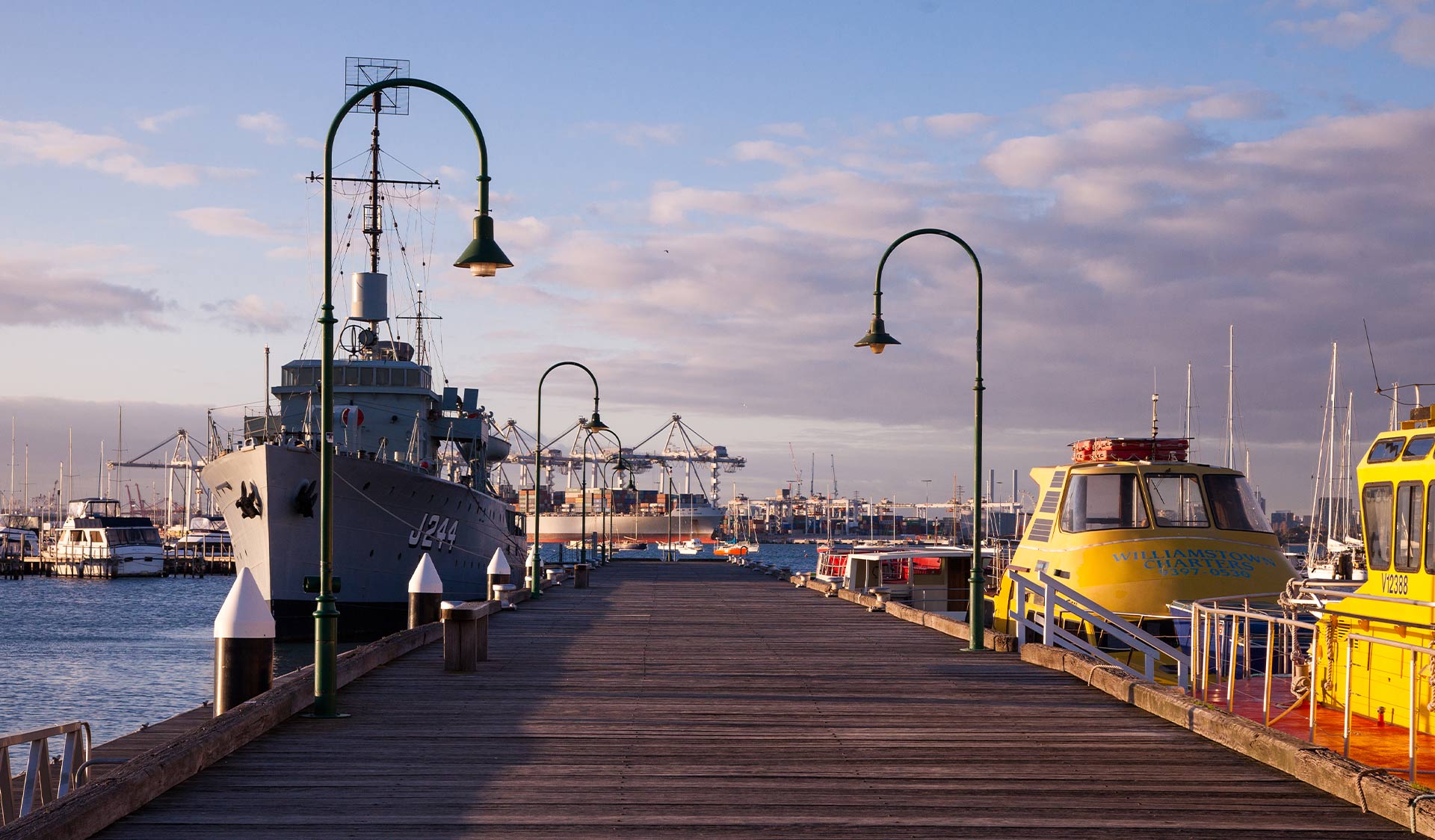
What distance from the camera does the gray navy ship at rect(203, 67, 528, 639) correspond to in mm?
37062

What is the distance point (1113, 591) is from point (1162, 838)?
1190 cm

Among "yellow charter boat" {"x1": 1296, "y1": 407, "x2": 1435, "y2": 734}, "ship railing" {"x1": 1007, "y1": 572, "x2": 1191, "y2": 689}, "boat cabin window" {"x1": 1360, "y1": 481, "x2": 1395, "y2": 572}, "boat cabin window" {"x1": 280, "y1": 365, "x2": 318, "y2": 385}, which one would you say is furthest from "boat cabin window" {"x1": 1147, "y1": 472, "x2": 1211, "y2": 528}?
"boat cabin window" {"x1": 280, "y1": 365, "x2": 318, "y2": 385}

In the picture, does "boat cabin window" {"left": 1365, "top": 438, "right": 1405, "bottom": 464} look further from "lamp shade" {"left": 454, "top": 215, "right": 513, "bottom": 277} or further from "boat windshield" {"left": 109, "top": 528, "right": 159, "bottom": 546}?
"boat windshield" {"left": 109, "top": 528, "right": 159, "bottom": 546}

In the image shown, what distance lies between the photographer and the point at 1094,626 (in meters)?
18.1

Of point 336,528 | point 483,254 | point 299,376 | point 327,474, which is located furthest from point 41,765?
point 299,376

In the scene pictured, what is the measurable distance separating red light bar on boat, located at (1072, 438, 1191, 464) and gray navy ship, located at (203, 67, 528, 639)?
63.6ft

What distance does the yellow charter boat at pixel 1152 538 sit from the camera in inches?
721

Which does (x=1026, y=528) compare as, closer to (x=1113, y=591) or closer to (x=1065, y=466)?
(x=1065, y=466)

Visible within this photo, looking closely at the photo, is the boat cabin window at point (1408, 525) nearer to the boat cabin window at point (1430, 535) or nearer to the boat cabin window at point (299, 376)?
the boat cabin window at point (1430, 535)

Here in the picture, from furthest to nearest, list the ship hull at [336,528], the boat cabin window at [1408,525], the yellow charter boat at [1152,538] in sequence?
the ship hull at [336,528], the yellow charter boat at [1152,538], the boat cabin window at [1408,525]

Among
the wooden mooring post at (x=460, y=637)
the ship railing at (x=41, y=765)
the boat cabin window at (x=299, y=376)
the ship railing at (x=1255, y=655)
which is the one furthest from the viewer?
the boat cabin window at (x=299, y=376)

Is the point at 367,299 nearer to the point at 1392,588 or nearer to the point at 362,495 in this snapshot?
the point at 362,495

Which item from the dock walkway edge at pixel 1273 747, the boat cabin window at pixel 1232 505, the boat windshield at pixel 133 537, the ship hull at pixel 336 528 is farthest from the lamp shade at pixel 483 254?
the boat windshield at pixel 133 537

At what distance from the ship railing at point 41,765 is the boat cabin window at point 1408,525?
11109 mm
